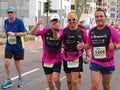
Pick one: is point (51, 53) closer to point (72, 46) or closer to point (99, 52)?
point (72, 46)

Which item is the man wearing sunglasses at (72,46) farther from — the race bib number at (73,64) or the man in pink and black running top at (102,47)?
the man in pink and black running top at (102,47)

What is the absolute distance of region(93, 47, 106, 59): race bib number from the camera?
720 cm

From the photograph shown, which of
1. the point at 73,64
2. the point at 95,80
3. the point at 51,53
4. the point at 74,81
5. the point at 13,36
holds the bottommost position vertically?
the point at 74,81

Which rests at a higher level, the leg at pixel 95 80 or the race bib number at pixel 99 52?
the race bib number at pixel 99 52

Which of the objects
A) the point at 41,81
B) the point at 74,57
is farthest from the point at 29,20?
the point at 74,57

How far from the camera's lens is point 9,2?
62.3 m

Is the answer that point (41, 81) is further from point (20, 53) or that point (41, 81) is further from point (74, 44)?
point (74, 44)

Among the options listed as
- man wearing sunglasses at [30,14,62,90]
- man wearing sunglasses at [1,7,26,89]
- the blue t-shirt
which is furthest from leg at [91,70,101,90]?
the blue t-shirt

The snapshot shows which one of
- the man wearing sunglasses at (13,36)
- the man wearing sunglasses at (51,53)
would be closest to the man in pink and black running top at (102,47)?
the man wearing sunglasses at (51,53)

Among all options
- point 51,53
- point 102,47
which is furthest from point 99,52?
point 51,53

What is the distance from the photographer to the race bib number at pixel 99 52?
720cm

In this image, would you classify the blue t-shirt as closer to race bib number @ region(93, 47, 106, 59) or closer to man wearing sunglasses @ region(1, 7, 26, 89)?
man wearing sunglasses @ region(1, 7, 26, 89)

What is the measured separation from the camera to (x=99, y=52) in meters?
7.18

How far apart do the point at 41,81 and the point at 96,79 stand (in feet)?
15.3
